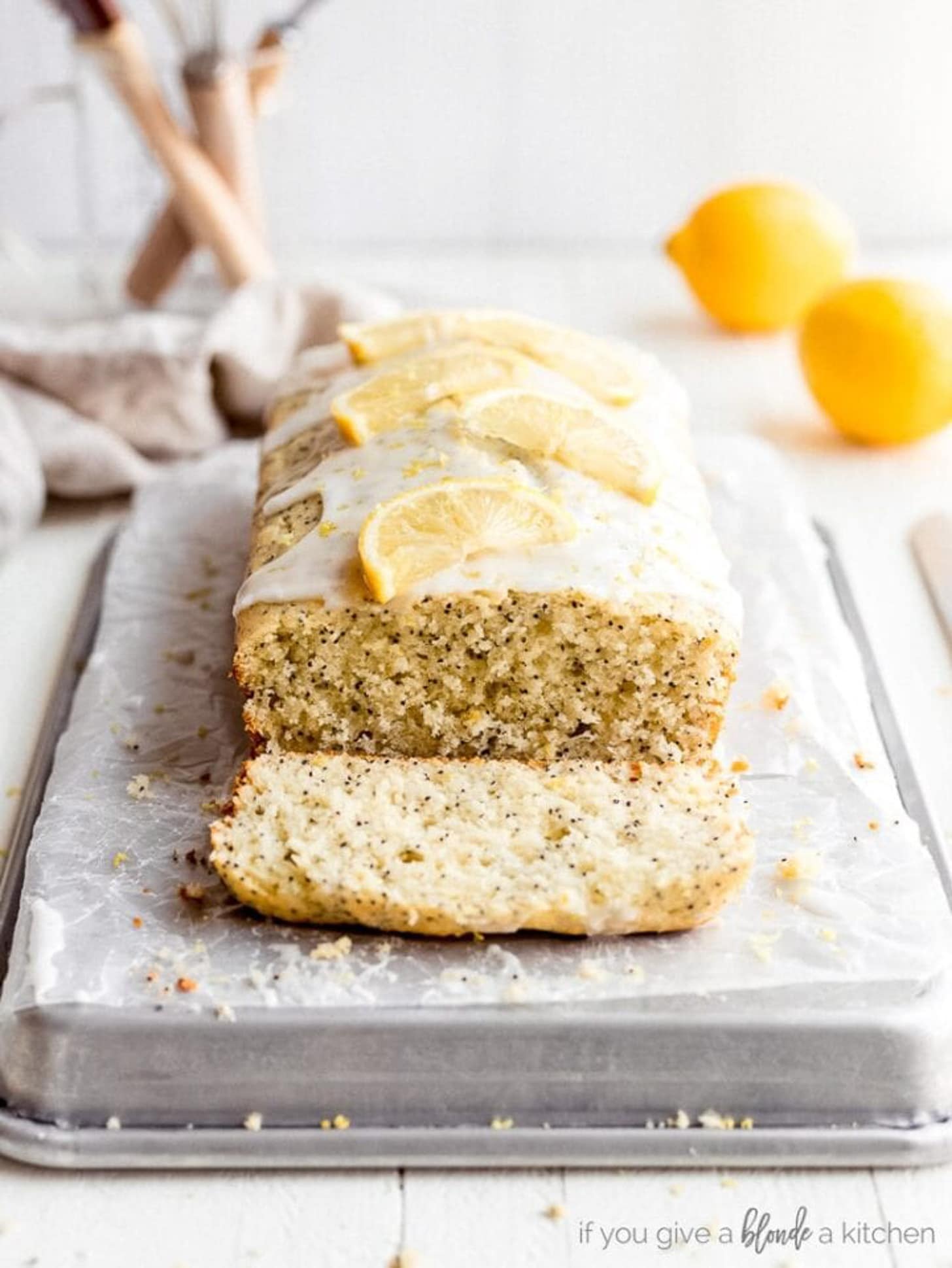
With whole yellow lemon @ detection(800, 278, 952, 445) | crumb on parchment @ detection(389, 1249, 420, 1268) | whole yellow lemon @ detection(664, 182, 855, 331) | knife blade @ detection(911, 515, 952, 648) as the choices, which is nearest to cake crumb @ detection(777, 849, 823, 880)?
crumb on parchment @ detection(389, 1249, 420, 1268)

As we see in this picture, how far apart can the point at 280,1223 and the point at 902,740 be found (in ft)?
5.04

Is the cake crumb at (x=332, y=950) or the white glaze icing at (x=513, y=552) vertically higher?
the white glaze icing at (x=513, y=552)

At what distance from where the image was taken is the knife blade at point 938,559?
12.5ft

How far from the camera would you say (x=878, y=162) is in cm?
570

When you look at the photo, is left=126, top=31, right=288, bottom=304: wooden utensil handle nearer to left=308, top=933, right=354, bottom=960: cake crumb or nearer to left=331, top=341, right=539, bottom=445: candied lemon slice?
left=331, top=341, right=539, bottom=445: candied lemon slice

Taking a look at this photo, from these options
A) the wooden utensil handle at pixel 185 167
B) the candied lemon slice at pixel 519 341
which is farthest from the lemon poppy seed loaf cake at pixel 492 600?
the wooden utensil handle at pixel 185 167

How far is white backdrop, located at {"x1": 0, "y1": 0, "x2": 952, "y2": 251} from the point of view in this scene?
537 cm

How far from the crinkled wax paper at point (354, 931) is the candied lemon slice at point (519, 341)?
1.59 feet

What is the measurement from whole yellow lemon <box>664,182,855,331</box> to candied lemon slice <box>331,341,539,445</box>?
160 cm

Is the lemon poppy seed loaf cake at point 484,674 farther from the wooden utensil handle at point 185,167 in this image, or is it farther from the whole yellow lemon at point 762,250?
the whole yellow lemon at point 762,250

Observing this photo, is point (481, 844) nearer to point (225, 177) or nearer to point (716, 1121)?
point (716, 1121)

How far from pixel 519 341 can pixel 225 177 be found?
1615mm

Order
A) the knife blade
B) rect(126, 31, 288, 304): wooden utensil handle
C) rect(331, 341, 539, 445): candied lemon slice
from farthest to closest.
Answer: rect(126, 31, 288, 304): wooden utensil handle → the knife blade → rect(331, 341, 539, 445): candied lemon slice

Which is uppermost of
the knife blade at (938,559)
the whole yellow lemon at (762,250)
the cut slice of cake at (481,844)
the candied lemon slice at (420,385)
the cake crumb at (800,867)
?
the candied lemon slice at (420,385)
